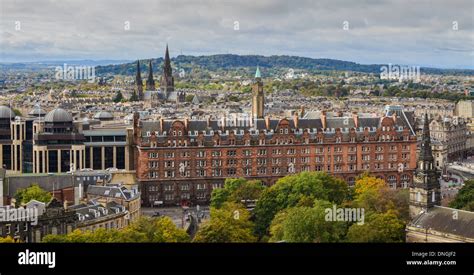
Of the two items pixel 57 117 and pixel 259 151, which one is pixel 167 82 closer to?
pixel 57 117

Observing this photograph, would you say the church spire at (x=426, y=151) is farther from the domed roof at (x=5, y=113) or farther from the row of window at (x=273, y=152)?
the domed roof at (x=5, y=113)

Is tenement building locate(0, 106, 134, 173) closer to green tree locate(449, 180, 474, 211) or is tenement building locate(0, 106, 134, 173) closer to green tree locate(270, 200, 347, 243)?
green tree locate(449, 180, 474, 211)

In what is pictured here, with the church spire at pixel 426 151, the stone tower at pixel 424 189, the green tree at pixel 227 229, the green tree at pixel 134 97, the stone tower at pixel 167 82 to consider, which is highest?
the stone tower at pixel 167 82

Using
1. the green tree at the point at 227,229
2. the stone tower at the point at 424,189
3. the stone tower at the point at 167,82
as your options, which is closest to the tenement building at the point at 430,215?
the stone tower at the point at 424,189

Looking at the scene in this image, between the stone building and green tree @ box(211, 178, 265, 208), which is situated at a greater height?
the stone building

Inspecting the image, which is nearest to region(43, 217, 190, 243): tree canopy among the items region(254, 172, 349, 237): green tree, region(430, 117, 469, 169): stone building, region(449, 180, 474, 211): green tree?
region(254, 172, 349, 237): green tree
